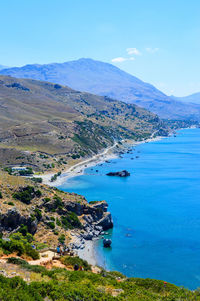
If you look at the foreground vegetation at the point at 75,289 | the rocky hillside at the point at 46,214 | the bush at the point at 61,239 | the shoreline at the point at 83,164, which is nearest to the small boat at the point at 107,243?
the rocky hillside at the point at 46,214

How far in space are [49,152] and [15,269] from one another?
336 ft

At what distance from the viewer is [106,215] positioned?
58.2 m

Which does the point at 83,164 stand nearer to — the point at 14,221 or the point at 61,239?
the point at 61,239

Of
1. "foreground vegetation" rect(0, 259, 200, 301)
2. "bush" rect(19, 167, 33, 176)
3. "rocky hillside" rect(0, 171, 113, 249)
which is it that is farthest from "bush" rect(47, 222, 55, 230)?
"bush" rect(19, 167, 33, 176)

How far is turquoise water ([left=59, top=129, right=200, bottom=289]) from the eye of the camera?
44700 mm

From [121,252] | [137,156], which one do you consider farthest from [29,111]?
[121,252]

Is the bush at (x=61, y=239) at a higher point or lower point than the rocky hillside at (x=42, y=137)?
lower

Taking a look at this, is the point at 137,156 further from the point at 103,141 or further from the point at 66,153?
the point at 66,153

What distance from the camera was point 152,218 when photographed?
214 ft

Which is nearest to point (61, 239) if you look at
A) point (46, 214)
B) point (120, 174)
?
point (46, 214)

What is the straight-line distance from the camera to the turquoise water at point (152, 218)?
44.7 metres

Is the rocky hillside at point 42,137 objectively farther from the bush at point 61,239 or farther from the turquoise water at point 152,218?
the bush at point 61,239

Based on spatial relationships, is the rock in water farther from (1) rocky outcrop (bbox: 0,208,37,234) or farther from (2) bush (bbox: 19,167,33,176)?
(1) rocky outcrop (bbox: 0,208,37,234)

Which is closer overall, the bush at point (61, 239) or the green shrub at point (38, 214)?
the bush at point (61, 239)
